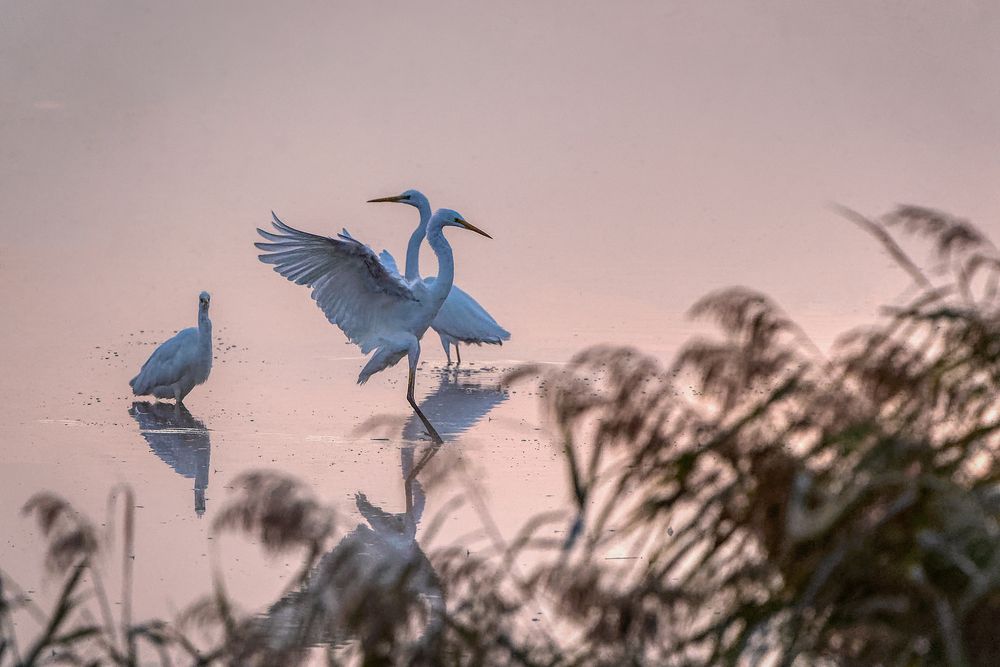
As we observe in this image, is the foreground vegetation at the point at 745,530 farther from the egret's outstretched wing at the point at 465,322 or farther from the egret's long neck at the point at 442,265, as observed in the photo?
the egret's outstretched wing at the point at 465,322

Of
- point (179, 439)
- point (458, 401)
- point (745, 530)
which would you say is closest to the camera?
point (745, 530)

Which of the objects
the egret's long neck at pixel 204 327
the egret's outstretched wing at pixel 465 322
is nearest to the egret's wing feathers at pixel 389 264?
the egret's outstretched wing at pixel 465 322

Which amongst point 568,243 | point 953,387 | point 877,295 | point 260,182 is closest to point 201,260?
point 260,182

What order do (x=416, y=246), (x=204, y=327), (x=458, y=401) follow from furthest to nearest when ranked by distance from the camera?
(x=416, y=246) < (x=458, y=401) < (x=204, y=327)

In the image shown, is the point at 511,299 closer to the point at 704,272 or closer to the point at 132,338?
the point at 704,272

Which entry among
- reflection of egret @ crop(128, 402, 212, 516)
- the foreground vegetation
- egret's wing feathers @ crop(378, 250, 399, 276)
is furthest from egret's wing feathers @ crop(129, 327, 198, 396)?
the foreground vegetation

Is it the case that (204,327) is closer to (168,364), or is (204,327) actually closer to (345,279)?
(168,364)

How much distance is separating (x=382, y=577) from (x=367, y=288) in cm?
586

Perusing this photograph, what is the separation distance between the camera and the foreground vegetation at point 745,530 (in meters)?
2.20

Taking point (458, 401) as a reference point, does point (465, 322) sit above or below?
above

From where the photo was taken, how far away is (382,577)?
2291 millimetres

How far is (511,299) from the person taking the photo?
35.7 ft

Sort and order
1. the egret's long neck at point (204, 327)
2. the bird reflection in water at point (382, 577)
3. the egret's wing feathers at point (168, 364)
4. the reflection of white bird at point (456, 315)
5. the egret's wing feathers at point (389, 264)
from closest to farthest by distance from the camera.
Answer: the bird reflection in water at point (382, 577), the egret's wing feathers at point (168, 364), the egret's long neck at point (204, 327), the egret's wing feathers at point (389, 264), the reflection of white bird at point (456, 315)

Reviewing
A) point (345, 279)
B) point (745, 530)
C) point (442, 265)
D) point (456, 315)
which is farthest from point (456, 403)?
point (745, 530)
